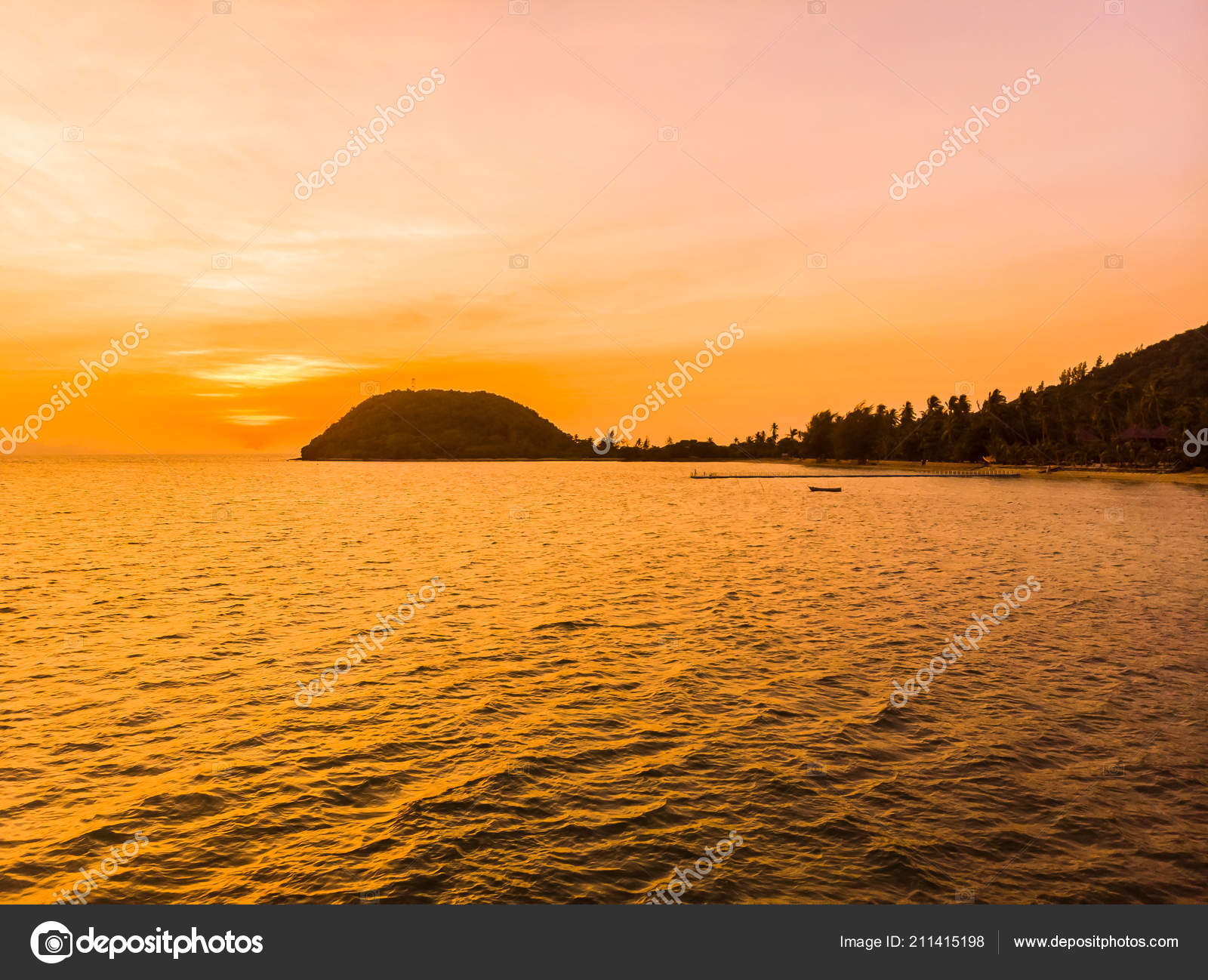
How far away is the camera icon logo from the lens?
9.91m

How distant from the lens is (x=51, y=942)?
10102mm

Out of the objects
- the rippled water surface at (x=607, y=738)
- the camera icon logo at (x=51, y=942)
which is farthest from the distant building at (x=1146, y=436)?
the camera icon logo at (x=51, y=942)

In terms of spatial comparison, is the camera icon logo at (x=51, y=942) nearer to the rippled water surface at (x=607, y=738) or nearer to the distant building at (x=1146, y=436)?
the rippled water surface at (x=607, y=738)

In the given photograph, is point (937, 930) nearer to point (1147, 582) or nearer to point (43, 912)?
point (43, 912)

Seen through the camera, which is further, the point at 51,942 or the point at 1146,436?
the point at 1146,436

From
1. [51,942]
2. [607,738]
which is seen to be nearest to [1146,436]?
[607,738]

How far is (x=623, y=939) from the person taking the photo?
1054 cm

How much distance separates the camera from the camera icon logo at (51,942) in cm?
991

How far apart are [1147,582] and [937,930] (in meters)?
40.3

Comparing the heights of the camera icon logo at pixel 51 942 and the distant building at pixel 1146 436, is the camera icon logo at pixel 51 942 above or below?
below

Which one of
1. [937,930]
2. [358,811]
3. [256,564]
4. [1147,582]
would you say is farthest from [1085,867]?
[256,564]

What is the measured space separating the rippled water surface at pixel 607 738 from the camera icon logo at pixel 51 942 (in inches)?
57.3

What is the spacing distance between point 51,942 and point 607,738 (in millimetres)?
11850

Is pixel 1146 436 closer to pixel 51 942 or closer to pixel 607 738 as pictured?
pixel 607 738
